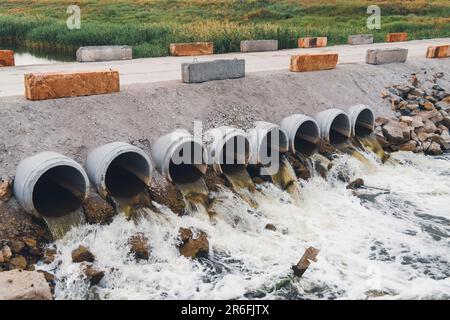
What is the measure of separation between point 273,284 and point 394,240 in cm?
302

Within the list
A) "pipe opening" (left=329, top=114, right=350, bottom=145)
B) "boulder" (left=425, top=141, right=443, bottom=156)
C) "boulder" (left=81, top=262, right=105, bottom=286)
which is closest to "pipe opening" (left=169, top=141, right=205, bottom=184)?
"boulder" (left=81, top=262, right=105, bottom=286)

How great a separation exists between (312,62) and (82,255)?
10183mm

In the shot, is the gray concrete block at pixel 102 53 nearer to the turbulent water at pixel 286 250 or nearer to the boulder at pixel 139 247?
the turbulent water at pixel 286 250

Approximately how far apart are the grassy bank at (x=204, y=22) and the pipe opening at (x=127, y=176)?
10271mm

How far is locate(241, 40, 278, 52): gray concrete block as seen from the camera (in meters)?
21.3

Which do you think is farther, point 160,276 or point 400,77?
point 400,77

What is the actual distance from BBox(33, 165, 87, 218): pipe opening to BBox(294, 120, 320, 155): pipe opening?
6057mm

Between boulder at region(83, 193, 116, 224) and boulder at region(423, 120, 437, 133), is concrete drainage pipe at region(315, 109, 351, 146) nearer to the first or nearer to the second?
boulder at region(423, 120, 437, 133)

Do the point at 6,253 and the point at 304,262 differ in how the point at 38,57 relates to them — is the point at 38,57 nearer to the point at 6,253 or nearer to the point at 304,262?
the point at 6,253

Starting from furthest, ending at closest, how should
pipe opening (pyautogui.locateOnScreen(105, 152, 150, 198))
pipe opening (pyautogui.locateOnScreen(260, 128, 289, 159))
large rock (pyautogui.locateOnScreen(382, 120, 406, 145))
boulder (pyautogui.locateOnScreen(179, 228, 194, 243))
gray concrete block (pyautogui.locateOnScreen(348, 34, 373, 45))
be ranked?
gray concrete block (pyautogui.locateOnScreen(348, 34, 373, 45)) → large rock (pyautogui.locateOnScreen(382, 120, 406, 145)) → pipe opening (pyautogui.locateOnScreen(260, 128, 289, 159)) → pipe opening (pyautogui.locateOnScreen(105, 152, 150, 198)) → boulder (pyautogui.locateOnScreen(179, 228, 194, 243))

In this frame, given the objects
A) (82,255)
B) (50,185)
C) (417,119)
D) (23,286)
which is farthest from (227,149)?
(417,119)

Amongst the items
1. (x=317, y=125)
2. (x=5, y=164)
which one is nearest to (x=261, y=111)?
(x=317, y=125)
